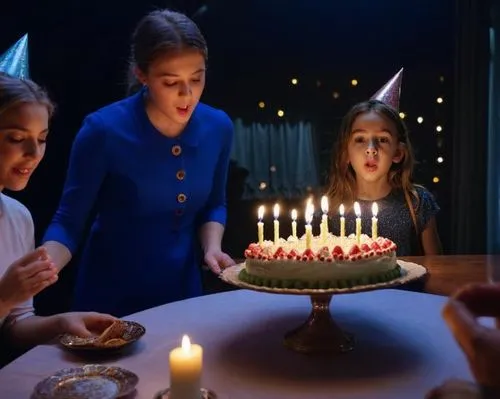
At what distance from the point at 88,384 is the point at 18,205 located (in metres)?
0.92

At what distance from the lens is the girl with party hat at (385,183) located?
2.88m

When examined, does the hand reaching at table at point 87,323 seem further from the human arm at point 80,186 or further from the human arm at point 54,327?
the human arm at point 80,186

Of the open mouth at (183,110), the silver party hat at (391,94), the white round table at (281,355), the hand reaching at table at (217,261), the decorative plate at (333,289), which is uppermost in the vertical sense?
the silver party hat at (391,94)

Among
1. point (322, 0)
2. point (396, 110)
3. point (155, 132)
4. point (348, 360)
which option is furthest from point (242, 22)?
point (348, 360)

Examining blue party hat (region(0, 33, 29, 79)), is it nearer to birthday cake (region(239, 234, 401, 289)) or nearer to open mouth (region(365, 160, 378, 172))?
birthday cake (region(239, 234, 401, 289))

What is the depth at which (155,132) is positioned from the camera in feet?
7.66

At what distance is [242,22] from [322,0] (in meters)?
0.69

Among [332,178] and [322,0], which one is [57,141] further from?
[322,0]

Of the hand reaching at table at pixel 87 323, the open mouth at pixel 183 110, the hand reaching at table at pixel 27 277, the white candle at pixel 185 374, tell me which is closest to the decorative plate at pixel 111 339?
the hand reaching at table at pixel 87 323

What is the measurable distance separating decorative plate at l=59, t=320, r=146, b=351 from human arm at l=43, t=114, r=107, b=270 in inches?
23.0

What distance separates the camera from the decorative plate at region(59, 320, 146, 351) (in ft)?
5.20

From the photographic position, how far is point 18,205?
2.13 m

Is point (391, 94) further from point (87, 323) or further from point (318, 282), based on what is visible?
point (87, 323)

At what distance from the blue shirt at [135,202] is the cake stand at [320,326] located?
0.66 m
